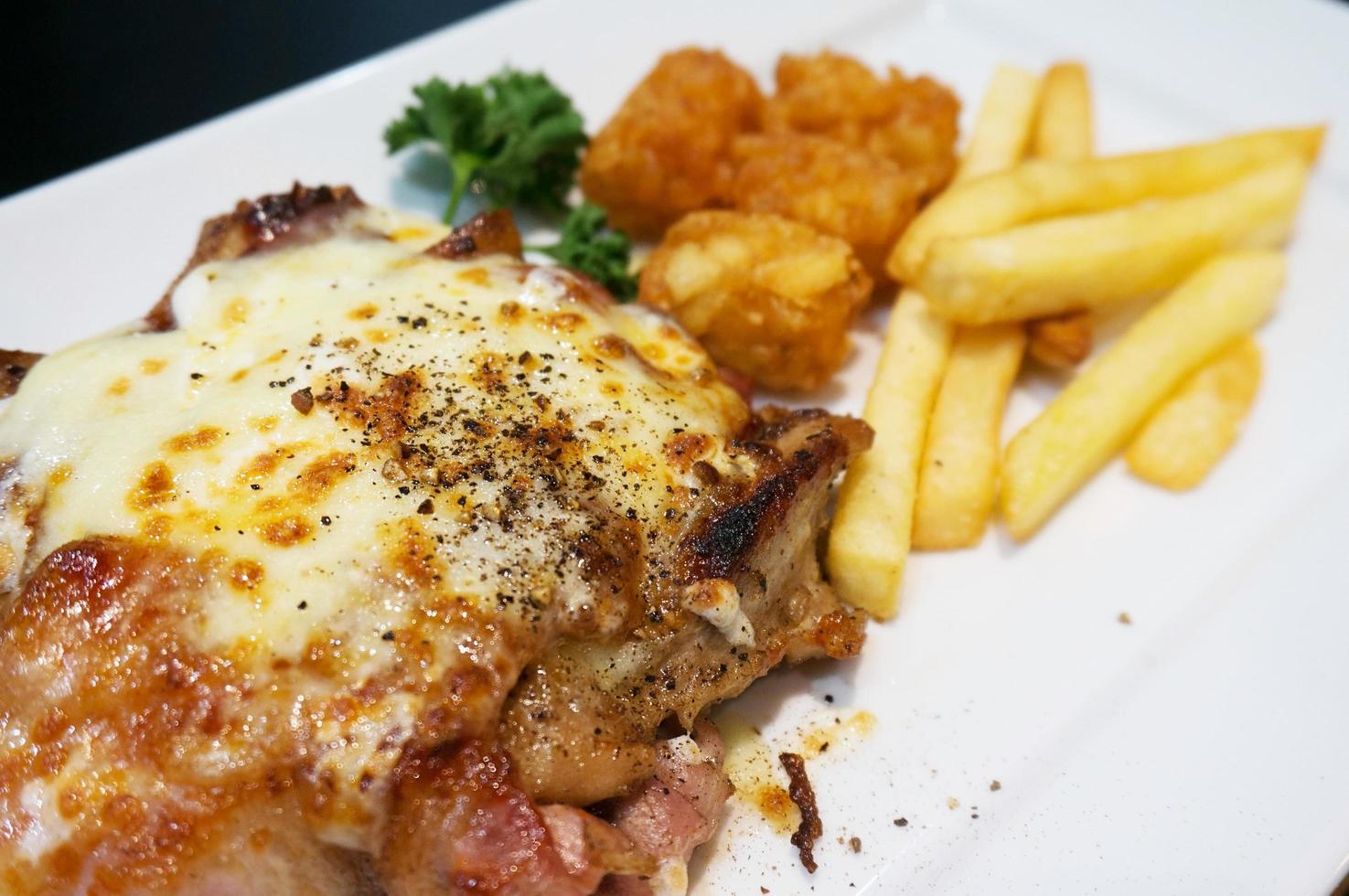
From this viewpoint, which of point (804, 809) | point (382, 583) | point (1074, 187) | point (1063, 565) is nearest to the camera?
point (382, 583)

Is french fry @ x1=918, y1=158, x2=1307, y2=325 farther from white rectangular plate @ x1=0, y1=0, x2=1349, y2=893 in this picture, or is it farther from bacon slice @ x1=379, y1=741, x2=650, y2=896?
bacon slice @ x1=379, y1=741, x2=650, y2=896

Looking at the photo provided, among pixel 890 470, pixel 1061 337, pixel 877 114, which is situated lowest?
pixel 890 470

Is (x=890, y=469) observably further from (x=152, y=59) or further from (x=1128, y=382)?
(x=152, y=59)

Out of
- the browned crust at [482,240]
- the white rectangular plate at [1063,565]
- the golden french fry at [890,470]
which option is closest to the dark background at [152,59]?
the white rectangular plate at [1063,565]

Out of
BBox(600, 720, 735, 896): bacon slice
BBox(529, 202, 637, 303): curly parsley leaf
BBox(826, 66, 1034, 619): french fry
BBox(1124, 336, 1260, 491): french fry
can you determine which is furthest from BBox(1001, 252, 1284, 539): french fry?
BBox(529, 202, 637, 303): curly parsley leaf

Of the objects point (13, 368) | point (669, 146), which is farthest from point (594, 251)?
point (13, 368)
